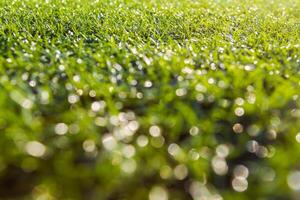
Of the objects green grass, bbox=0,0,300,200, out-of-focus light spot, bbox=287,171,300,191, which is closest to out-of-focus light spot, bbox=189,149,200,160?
green grass, bbox=0,0,300,200

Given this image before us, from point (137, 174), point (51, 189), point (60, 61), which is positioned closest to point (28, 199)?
point (51, 189)

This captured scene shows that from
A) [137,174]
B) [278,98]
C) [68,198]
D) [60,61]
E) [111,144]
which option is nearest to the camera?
[68,198]

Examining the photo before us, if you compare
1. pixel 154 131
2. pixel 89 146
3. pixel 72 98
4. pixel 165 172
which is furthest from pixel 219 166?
pixel 72 98

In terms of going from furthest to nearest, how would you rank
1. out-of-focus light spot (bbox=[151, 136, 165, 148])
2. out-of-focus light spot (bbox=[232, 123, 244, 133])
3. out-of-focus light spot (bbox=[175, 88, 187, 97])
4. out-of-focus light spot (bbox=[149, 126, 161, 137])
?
out-of-focus light spot (bbox=[175, 88, 187, 97])
out-of-focus light spot (bbox=[232, 123, 244, 133])
out-of-focus light spot (bbox=[149, 126, 161, 137])
out-of-focus light spot (bbox=[151, 136, 165, 148])

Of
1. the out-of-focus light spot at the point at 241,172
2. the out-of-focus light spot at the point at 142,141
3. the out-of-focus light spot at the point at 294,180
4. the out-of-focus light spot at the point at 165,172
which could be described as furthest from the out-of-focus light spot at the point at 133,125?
the out-of-focus light spot at the point at 294,180

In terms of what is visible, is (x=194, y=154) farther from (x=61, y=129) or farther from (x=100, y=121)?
(x=61, y=129)

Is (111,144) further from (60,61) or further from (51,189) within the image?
(60,61)

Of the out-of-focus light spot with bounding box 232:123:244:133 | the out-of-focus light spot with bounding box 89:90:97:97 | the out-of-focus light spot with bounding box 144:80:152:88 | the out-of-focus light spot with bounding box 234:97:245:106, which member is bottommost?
the out-of-focus light spot with bounding box 89:90:97:97

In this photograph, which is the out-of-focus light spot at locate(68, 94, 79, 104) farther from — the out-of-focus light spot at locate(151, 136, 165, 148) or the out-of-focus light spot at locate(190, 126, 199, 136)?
the out-of-focus light spot at locate(190, 126, 199, 136)
